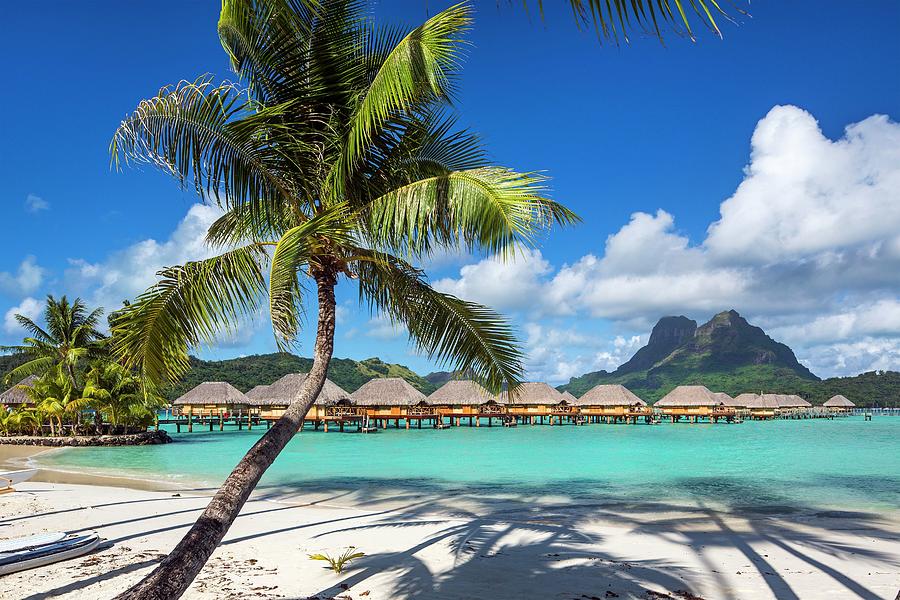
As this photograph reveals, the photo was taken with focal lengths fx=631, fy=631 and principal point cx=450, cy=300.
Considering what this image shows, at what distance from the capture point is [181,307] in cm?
426

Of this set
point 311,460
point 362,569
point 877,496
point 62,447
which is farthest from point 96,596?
point 62,447

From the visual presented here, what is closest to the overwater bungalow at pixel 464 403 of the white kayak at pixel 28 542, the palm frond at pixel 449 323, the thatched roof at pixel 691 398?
the thatched roof at pixel 691 398

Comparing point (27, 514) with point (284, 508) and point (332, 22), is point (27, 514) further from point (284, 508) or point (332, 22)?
point (332, 22)

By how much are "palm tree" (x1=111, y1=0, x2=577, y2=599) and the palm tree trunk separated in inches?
0.7

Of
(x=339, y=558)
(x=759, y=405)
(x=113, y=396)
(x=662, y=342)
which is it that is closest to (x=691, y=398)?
(x=759, y=405)

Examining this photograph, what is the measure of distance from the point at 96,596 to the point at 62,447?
2406 cm

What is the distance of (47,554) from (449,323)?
4764mm

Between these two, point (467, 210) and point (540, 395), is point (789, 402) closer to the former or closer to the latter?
point (540, 395)

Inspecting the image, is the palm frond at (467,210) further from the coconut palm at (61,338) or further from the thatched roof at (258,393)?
the thatched roof at (258,393)

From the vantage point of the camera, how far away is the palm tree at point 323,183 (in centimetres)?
355

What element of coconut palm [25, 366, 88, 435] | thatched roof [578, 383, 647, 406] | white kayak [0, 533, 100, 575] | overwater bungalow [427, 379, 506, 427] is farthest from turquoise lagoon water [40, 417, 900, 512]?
thatched roof [578, 383, 647, 406]

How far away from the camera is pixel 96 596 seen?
5.20 metres

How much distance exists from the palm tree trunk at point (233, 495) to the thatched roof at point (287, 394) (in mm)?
35097

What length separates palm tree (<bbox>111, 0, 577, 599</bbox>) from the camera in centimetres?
355
